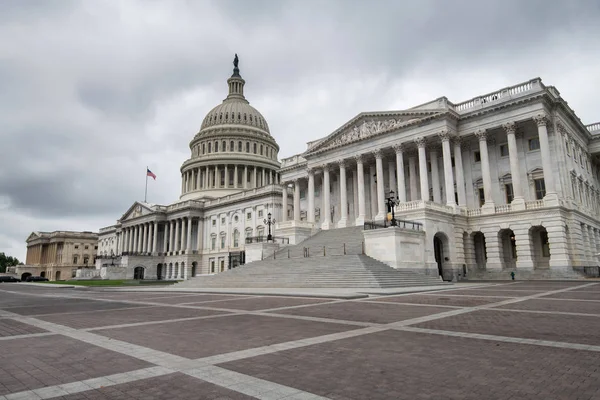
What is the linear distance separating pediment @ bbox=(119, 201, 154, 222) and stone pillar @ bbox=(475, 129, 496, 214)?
264ft

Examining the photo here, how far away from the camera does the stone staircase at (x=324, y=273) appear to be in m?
29.0

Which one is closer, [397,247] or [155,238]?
[397,247]

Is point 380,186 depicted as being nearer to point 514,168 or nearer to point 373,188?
point 373,188

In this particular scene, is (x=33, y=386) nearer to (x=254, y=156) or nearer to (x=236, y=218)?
(x=236, y=218)

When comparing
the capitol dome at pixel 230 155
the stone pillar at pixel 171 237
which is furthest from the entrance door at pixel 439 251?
the stone pillar at pixel 171 237

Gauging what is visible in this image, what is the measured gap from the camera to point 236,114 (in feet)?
392

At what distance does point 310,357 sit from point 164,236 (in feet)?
333

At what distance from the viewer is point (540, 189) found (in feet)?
140

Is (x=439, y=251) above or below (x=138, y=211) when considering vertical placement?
below

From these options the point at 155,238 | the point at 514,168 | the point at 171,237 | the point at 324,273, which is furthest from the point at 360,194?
the point at 155,238

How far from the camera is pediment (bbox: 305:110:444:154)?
4696cm

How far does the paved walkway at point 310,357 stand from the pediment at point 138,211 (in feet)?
310

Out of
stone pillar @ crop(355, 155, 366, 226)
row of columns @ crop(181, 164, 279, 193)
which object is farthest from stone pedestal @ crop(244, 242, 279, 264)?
row of columns @ crop(181, 164, 279, 193)

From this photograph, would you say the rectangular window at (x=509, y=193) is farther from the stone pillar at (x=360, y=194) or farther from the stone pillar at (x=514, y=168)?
the stone pillar at (x=360, y=194)
